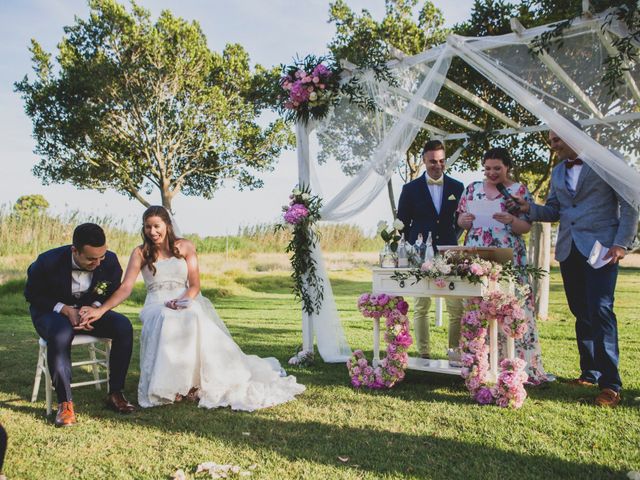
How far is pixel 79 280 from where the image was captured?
419cm

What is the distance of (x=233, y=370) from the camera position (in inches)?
169

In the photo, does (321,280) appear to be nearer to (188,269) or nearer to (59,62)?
(188,269)

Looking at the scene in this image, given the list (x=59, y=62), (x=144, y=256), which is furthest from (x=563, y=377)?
(x=59, y=62)

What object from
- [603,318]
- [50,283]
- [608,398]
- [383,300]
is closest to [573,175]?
[603,318]

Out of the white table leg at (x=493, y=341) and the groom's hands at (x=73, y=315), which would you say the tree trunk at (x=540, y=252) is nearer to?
the white table leg at (x=493, y=341)

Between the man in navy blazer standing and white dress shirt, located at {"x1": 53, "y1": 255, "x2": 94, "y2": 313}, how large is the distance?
2.59 m

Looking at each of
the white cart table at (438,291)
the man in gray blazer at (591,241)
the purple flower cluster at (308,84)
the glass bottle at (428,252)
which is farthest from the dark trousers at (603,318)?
the purple flower cluster at (308,84)

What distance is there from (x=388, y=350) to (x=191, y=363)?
1.51 metres

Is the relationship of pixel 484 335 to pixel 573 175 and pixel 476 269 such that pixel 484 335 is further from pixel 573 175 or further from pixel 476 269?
pixel 573 175

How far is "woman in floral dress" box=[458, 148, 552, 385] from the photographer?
4488 mm

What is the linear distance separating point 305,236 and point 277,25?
4.11m

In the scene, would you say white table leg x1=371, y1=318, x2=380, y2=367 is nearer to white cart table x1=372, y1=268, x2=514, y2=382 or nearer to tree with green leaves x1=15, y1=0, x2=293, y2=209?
white cart table x1=372, y1=268, x2=514, y2=382

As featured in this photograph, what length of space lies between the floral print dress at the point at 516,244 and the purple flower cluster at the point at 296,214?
146 cm

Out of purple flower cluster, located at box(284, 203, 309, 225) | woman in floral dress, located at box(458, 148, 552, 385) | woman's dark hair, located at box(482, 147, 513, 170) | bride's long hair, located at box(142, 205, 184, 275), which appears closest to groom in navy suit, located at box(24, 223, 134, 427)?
bride's long hair, located at box(142, 205, 184, 275)
